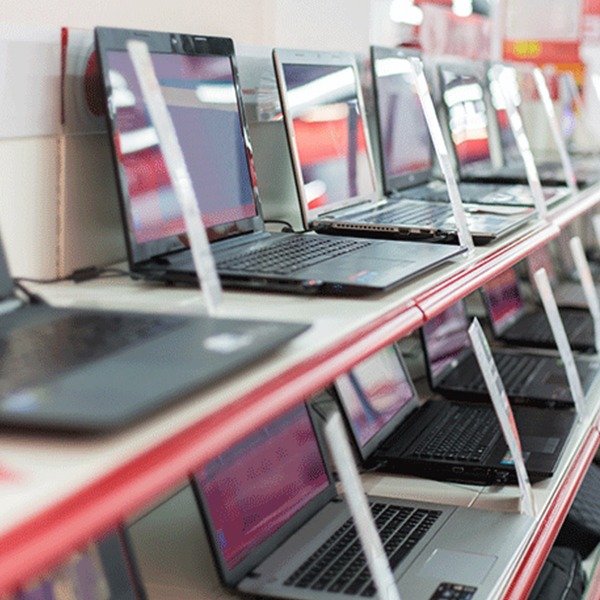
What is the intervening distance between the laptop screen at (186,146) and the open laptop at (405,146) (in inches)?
26.9

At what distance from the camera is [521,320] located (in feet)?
10.1

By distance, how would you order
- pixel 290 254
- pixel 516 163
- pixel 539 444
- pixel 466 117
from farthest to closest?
pixel 516 163 < pixel 466 117 < pixel 539 444 < pixel 290 254

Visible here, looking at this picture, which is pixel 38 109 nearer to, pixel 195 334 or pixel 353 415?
pixel 195 334

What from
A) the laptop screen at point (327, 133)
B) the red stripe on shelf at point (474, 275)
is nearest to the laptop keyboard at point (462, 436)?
the red stripe on shelf at point (474, 275)

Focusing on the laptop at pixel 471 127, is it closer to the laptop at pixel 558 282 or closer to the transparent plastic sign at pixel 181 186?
the laptop at pixel 558 282

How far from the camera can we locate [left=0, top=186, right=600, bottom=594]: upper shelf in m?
0.62

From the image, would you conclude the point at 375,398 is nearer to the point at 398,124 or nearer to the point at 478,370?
the point at 478,370

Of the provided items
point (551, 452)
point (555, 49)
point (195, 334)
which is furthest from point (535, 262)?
point (195, 334)

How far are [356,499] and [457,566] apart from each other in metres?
Answer: 0.42

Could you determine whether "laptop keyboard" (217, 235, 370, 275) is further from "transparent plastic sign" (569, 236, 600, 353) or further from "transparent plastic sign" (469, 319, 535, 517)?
"transparent plastic sign" (569, 236, 600, 353)

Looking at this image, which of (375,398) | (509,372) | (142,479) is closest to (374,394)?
(375,398)

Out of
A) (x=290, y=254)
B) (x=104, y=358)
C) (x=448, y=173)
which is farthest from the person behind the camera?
(x=448, y=173)

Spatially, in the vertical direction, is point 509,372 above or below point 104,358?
below

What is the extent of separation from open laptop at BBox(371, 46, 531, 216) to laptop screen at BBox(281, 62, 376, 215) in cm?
12
